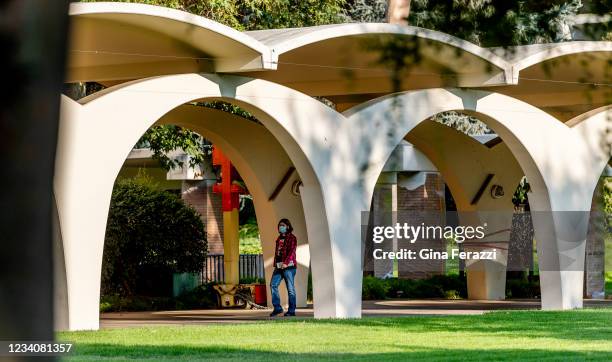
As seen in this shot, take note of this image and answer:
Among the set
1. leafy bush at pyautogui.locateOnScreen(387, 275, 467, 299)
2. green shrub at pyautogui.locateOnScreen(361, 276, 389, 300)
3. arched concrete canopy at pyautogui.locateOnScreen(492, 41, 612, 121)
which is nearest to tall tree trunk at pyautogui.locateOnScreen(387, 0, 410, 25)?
arched concrete canopy at pyautogui.locateOnScreen(492, 41, 612, 121)

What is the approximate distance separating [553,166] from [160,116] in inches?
335

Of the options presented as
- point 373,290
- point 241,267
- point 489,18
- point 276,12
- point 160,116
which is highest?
point 276,12

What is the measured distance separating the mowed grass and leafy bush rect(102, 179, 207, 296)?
7.69 meters

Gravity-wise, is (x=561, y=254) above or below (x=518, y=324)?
above

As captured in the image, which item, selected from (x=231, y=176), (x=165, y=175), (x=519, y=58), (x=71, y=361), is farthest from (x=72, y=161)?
(x=165, y=175)

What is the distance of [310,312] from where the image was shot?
2309cm

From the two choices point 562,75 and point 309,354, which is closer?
point 309,354

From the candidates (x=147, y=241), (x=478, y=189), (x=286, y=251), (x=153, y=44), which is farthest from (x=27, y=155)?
(x=478, y=189)

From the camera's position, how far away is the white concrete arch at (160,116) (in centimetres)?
1602

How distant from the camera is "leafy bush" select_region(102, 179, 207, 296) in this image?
25375 millimetres

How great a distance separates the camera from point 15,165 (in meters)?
3.35

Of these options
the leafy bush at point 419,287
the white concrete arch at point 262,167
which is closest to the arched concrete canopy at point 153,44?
the white concrete arch at point 262,167

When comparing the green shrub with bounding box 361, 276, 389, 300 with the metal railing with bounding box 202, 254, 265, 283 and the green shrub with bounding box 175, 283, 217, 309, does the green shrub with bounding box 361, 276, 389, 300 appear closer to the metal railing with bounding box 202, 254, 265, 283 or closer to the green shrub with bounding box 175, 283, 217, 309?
the green shrub with bounding box 175, 283, 217, 309

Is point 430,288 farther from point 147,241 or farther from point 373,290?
point 147,241
